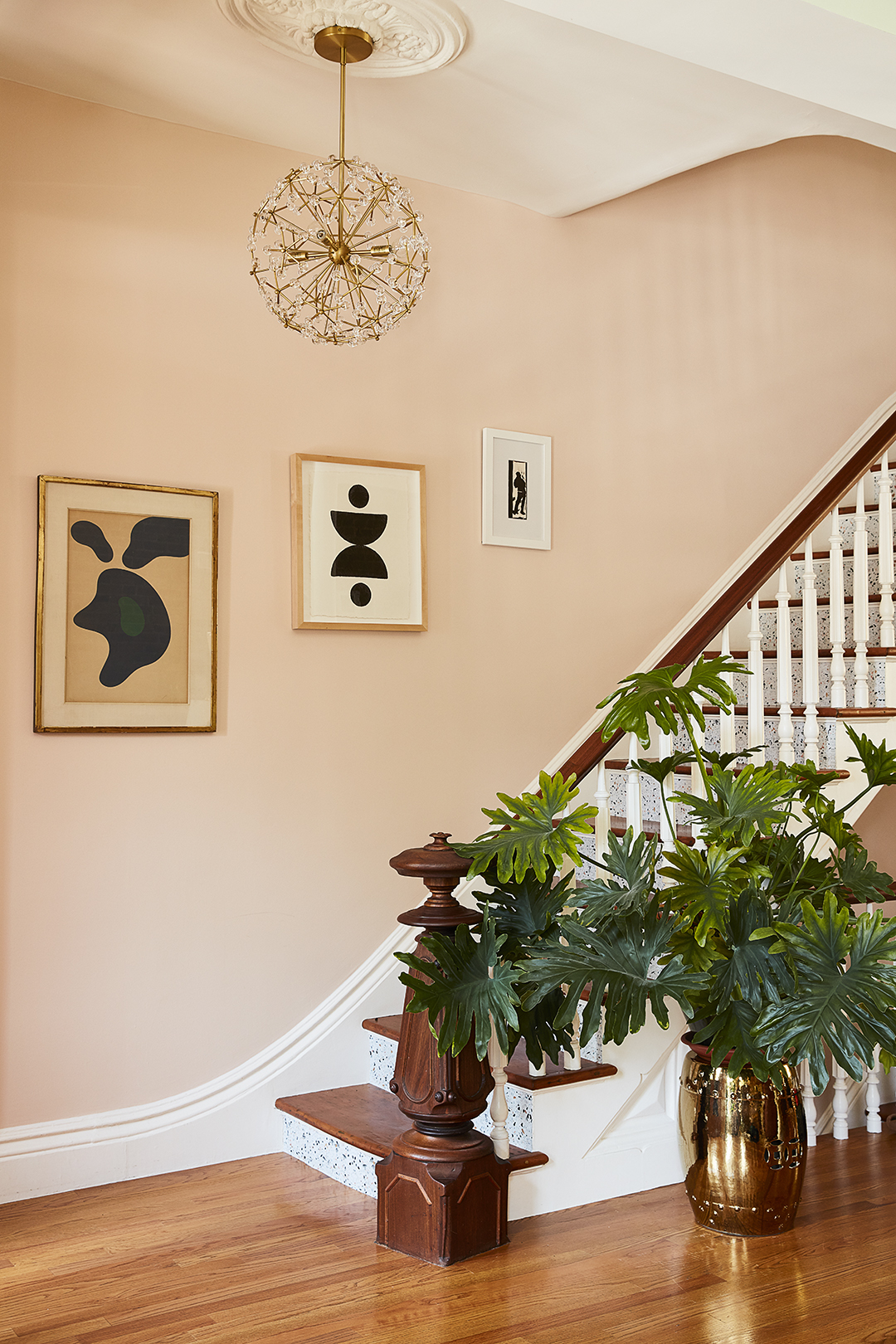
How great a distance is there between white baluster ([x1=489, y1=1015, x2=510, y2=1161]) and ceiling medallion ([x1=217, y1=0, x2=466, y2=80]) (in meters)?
2.61

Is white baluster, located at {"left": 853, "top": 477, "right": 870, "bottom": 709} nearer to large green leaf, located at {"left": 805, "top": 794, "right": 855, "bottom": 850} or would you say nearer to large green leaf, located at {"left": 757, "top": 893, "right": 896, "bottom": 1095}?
large green leaf, located at {"left": 805, "top": 794, "right": 855, "bottom": 850}

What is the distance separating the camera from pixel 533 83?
10.9 ft

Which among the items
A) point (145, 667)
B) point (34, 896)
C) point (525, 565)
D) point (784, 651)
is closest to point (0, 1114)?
point (34, 896)

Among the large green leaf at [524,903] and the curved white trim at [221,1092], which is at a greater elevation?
the large green leaf at [524,903]

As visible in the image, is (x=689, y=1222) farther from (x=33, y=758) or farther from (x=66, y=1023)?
(x=33, y=758)

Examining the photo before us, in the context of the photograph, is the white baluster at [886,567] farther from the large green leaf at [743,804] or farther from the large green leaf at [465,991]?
the large green leaf at [465,991]

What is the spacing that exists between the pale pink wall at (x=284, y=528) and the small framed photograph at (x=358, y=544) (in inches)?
2.5

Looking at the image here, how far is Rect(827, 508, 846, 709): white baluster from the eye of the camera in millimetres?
3947

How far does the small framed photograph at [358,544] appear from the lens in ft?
12.5

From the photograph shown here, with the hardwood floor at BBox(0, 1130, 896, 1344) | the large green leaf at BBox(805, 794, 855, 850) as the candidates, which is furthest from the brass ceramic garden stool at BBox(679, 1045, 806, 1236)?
the large green leaf at BBox(805, 794, 855, 850)

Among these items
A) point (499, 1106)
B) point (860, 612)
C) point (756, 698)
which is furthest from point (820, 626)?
point (499, 1106)

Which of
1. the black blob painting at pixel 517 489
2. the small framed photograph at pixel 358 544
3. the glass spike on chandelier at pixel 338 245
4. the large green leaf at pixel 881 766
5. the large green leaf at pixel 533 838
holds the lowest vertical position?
the large green leaf at pixel 533 838

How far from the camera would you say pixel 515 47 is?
3.13m

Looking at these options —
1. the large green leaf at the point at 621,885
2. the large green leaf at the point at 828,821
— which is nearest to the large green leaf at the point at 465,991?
the large green leaf at the point at 621,885
